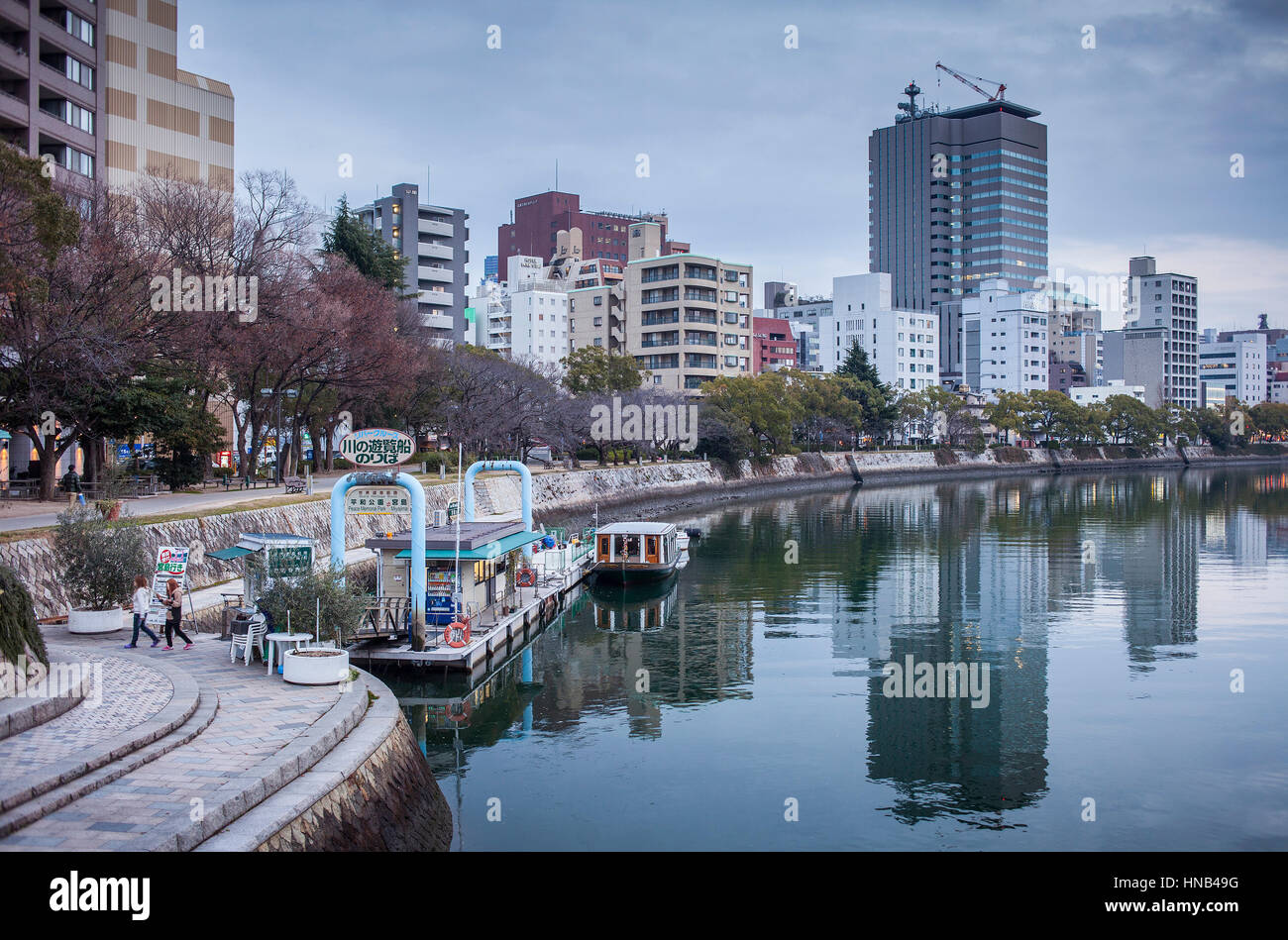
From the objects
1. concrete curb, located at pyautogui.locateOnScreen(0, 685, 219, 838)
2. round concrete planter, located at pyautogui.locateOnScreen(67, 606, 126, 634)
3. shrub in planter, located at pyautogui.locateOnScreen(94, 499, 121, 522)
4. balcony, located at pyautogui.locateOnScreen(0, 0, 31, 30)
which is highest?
balcony, located at pyautogui.locateOnScreen(0, 0, 31, 30)

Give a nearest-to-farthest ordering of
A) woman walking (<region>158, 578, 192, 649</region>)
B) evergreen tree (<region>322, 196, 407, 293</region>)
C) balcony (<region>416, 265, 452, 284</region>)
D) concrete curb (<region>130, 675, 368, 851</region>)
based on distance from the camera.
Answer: concrete curb (<region>130, 675, 368, 851</region>) → woman walking (<region>158, 578, 192, 649</region>) → evergreen tree (<region>322, 196, 407, 293</region>) → balcony (<region>416, 265, 452, 284</region>)

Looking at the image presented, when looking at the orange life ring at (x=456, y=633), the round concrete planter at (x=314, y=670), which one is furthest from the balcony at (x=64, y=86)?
the round concrete planter at (x=314, y=670)

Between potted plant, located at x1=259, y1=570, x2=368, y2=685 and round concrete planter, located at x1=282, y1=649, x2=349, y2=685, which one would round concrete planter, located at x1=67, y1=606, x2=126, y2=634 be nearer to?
potted plant, located at x1=259, y1=570, x2=368, y2=685

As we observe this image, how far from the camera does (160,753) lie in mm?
15133

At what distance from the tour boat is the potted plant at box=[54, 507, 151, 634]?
2482 cm

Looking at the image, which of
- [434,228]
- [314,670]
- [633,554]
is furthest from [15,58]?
[434,228]

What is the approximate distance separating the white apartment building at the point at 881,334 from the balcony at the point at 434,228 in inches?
2880

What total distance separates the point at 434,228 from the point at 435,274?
6.02 m

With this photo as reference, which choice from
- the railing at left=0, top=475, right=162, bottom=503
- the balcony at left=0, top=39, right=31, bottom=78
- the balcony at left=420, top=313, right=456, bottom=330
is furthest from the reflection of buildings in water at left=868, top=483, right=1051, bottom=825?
the balcony at left=420, top=313, right=456, bottom=330

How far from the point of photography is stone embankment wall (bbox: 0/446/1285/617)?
32.2 meters

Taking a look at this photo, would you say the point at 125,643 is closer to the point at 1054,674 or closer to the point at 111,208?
the point at 1054,674

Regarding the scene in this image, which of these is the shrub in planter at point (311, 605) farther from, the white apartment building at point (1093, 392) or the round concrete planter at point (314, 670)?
the white apartment building at point (1093, 392)

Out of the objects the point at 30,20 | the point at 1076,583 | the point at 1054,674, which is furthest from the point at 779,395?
the point at 1054,674
